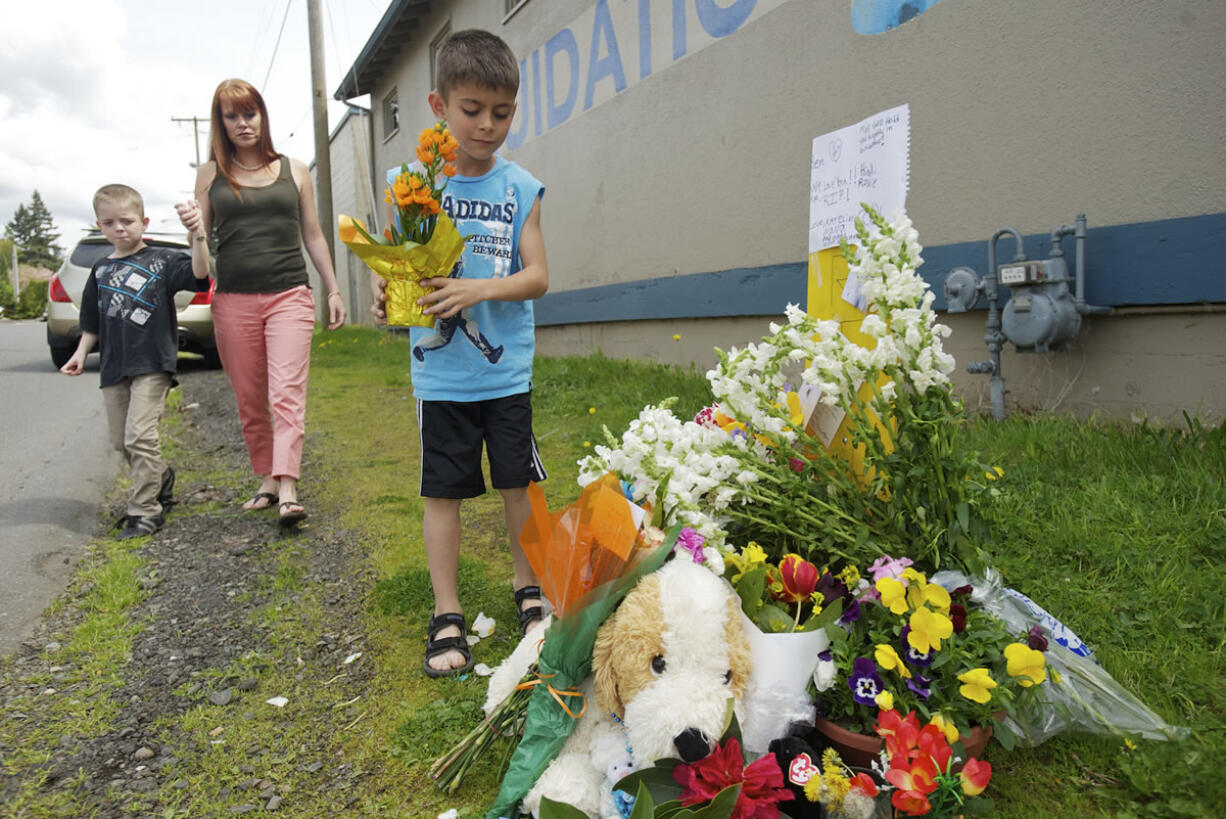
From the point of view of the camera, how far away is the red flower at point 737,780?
1462 mm

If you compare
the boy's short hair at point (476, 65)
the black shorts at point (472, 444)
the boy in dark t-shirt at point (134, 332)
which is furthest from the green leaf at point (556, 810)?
the boy in dark t-shirt at point (134, 332)

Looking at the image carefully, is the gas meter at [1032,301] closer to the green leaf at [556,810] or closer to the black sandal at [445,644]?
the black sandal at [445,644]

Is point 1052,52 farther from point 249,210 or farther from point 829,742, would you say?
point 249,210

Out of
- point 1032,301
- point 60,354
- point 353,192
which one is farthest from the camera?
point 353,192

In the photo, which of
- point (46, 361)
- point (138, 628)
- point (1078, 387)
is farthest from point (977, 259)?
point (46, 361)

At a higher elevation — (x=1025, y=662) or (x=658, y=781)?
(x=1025, y=662)

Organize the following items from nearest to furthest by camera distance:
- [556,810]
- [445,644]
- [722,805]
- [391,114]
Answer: [722,805] → [556,810] → [445,644] → [391,114]

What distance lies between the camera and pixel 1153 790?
1643mm

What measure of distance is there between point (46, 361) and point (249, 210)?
10957 mm

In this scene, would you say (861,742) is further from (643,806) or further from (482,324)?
→ (482,324)

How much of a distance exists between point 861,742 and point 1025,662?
0.37 meters

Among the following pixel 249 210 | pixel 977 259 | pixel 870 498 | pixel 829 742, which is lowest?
pixel 829 742

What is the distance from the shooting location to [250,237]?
394cm

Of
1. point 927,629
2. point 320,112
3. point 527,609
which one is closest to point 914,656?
point 927,629
